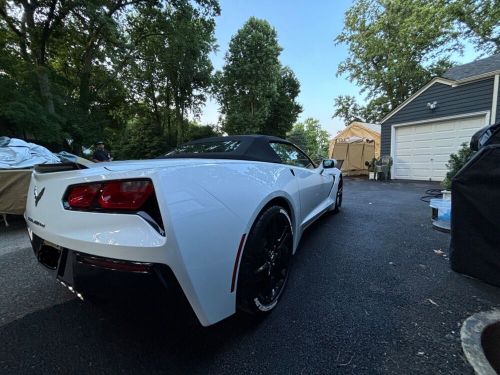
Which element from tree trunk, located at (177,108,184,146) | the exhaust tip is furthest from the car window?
tree trunk, located at (177,108,184,146)

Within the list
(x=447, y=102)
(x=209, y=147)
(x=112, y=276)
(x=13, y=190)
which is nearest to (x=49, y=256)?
(x=112, y=276)

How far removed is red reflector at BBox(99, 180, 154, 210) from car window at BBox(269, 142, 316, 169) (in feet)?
5.14

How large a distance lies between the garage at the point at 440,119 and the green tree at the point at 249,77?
8.27 metres

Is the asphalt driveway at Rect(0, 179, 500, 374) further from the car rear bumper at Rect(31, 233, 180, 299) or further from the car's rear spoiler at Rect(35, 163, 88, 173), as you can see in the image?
the car's rear spoiler at Rect(35, 163, 88, 173)

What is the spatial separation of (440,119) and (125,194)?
10184mm

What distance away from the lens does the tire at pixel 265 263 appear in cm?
140

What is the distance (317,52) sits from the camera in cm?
1568

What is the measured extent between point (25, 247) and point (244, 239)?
10.4 ft

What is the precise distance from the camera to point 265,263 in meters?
1.62

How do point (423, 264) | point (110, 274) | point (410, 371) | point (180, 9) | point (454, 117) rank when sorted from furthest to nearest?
point (180, 9) → point (454, 117) → point (423, 264) → point (410, 371) → point (110, 274)

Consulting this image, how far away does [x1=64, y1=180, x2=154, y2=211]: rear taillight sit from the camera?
3.43ft

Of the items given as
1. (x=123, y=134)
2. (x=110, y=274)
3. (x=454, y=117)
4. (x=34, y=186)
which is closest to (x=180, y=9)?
(x=123, y=134)

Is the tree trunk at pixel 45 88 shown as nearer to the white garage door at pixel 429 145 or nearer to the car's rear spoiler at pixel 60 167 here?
the car's rear spoiler at pixel 60 167

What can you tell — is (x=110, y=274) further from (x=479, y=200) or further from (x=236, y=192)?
(x=479, y=200)
